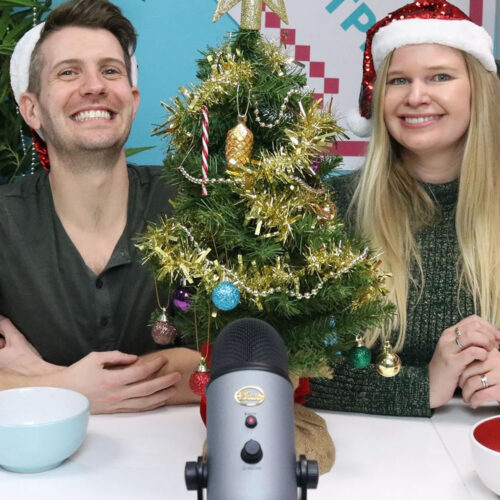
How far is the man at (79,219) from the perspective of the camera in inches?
65.2

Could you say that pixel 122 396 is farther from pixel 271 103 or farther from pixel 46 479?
pixel 271 103

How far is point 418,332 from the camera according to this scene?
5.21 feet

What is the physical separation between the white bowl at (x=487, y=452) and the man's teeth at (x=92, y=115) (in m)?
1.02

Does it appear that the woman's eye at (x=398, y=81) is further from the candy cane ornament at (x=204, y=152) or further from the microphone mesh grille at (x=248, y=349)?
the microphone mesh grille at (x=248, y=349)

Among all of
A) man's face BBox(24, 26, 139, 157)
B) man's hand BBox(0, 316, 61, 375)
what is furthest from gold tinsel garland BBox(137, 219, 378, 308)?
man's face BBox(24, 26, 139, 157)

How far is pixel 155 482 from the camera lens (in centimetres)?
104

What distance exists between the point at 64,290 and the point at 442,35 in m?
0.96

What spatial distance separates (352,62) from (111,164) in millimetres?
1239

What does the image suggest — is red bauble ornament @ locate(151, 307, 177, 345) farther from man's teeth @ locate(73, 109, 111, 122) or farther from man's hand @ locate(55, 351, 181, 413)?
man's teeth @ locate(73, 109, 111, 122)

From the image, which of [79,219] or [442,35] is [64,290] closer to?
[79,219]

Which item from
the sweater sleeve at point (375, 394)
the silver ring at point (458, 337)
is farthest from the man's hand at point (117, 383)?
the silver ring at point (458, 337)

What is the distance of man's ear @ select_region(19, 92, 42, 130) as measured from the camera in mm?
1761

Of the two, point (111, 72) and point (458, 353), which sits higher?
point (111, 72)

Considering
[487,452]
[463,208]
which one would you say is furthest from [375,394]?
[463,208]
